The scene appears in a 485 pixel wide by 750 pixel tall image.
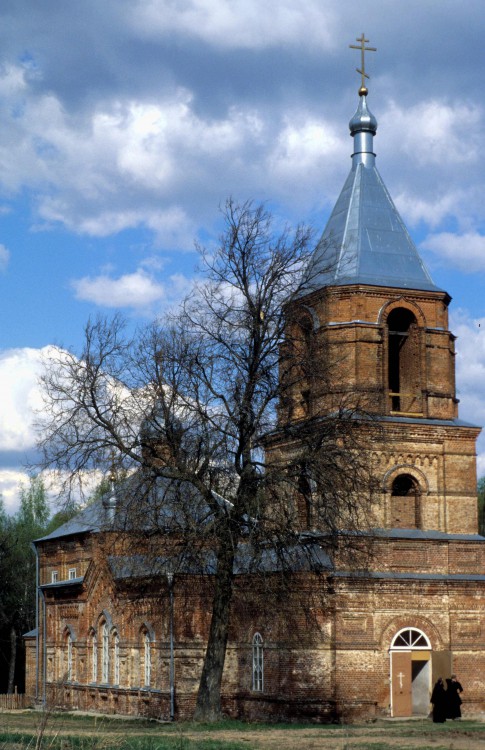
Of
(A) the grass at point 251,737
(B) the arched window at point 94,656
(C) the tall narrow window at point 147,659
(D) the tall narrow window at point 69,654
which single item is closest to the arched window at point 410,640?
(A) the grass at point 251,737

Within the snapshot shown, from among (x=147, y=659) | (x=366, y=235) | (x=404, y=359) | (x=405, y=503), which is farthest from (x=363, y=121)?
(x=147, y=659)

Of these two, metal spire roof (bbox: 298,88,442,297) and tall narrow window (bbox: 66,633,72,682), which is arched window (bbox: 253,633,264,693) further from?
tall narrow window (bbox: 66,633,72,682)

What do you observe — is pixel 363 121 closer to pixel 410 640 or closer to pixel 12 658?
pixel 410 640

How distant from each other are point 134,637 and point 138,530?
417 inches

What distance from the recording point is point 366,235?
96.3ft

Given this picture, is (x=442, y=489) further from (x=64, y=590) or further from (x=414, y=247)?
(x=64, y=590)

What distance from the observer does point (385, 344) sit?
28.0 meters

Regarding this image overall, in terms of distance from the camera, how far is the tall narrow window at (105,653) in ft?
114

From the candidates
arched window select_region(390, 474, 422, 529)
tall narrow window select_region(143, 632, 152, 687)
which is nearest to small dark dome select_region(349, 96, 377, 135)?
arched window select_region(390, 474, 422, 529)

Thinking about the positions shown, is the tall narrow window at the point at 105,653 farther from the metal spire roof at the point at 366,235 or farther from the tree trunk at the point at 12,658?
the tree trunk at the point at 12,658

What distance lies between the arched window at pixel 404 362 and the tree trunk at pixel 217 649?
6770mm

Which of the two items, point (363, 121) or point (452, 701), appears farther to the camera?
point (363, 121)

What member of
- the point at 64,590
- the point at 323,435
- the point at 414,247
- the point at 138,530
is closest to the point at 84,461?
the point at 138,530

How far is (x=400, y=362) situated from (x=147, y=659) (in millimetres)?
11293
